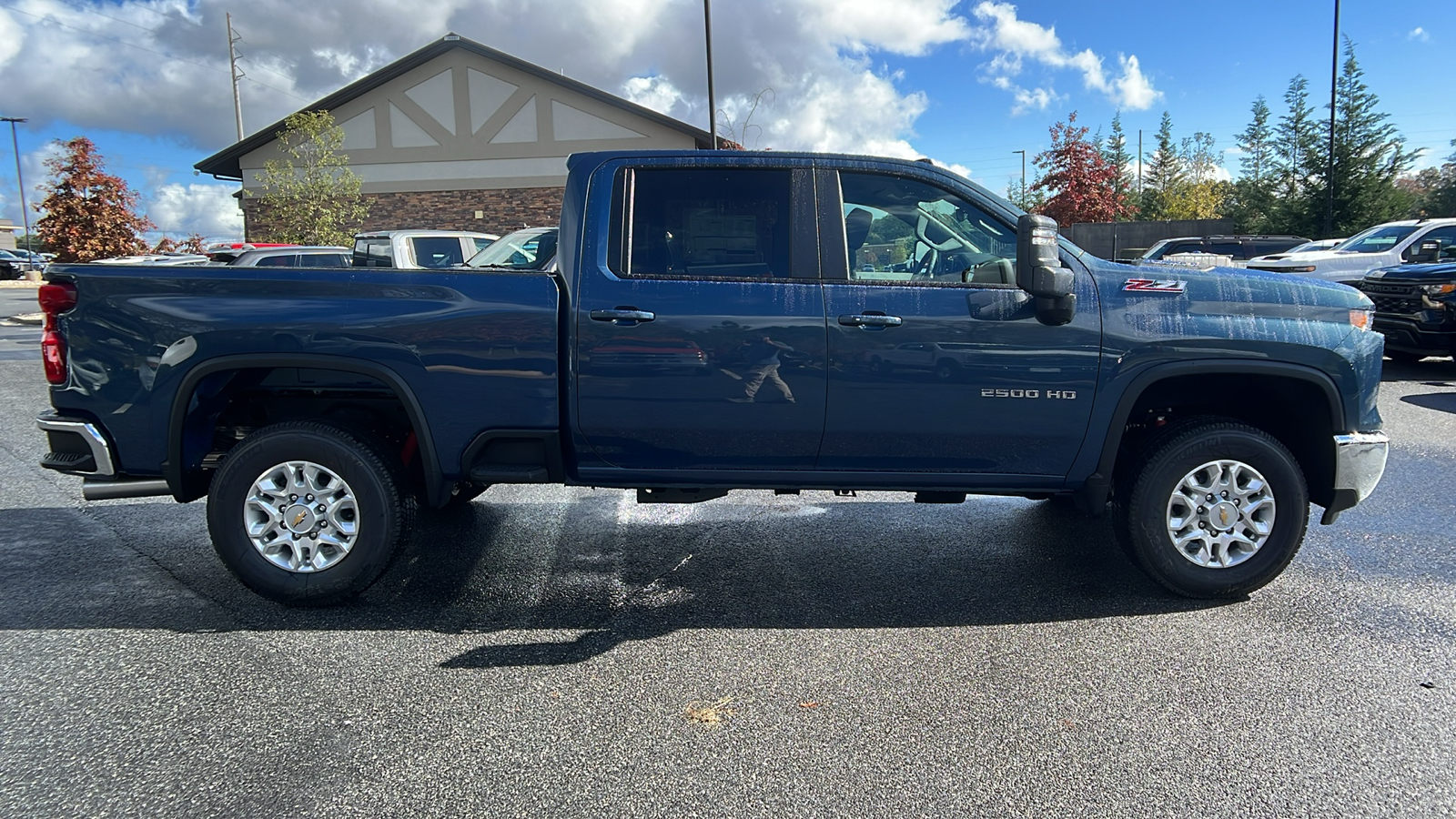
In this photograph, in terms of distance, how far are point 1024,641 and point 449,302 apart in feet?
9.11

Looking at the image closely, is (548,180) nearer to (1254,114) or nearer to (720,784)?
(720,784)

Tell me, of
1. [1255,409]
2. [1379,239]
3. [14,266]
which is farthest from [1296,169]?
[14,266]

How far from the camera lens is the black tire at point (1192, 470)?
4059 millimetres

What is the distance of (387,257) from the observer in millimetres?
14922

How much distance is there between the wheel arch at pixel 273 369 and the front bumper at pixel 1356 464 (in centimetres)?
399

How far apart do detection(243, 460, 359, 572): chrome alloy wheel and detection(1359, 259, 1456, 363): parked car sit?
11.9 m

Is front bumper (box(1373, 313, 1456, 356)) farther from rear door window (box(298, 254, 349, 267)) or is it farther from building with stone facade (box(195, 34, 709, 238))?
building with stone facade (box(195, 34, 709, 238))

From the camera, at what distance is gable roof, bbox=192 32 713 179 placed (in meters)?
28.8

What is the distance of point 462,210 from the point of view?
99.4 ft

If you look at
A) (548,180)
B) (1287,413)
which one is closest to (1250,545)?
(1287,413)

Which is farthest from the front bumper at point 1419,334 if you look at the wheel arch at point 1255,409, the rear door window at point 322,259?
the rear door window at point 322,259

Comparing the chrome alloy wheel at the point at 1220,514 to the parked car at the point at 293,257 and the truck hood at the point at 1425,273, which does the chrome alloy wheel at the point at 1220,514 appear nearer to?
the truck hood at the point at 1425,273

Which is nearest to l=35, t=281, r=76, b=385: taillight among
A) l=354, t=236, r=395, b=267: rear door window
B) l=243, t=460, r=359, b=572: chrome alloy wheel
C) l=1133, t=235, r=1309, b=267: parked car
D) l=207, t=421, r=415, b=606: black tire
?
l=207, t=421, r=415, b=606: black tire

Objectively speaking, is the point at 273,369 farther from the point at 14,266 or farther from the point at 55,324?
the point at 14,266
